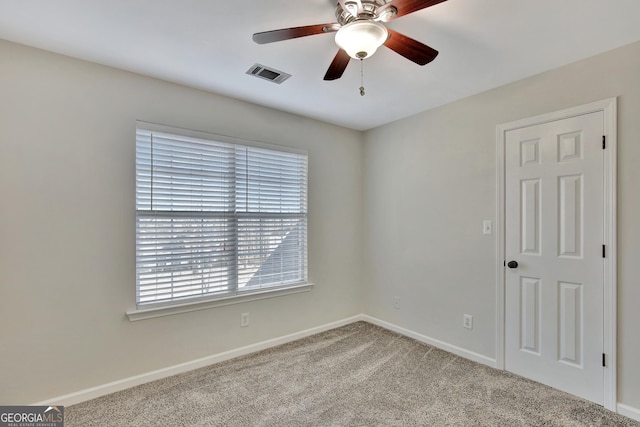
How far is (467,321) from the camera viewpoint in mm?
2891

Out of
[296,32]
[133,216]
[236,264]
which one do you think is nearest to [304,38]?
[296,32]

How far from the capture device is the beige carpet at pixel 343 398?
2.00m

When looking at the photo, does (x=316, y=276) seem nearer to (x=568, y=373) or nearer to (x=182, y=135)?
(x=182, y=135)

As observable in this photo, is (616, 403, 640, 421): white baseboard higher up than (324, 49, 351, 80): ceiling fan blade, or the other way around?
(324, 49, 351, 80): ceiling fan blade

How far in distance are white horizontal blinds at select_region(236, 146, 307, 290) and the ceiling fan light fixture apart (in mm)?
1729

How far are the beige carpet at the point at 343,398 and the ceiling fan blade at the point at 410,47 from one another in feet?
7.34

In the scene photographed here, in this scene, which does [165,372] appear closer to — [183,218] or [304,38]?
[183,218]

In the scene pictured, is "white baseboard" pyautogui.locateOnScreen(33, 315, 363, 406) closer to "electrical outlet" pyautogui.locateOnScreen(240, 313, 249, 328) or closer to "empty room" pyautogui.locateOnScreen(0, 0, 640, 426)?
"empty room" pyautogui.locateOnScreen(0, 0, 640, 426)

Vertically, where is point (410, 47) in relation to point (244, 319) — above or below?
above

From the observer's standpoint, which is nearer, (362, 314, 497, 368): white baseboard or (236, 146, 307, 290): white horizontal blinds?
(362, 314, 497, 368): white baseboard

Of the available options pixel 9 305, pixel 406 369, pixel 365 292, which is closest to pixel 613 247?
pixel 406 369

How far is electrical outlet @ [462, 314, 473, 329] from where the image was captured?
2.86 m

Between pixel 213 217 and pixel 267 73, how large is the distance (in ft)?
4.35

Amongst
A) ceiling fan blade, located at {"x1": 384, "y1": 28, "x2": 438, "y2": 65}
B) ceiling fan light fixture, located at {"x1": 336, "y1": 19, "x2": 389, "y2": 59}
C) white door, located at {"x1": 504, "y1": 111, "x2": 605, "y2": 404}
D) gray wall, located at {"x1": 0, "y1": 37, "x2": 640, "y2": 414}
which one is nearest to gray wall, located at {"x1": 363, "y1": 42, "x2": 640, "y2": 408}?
gray wall, located at {"x1": 0, "y1": 37, "x2": 640, "y2": 414}
